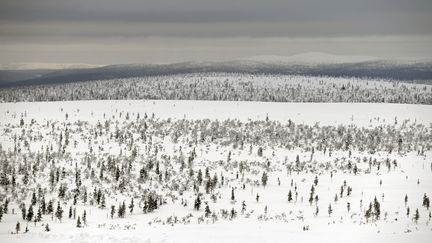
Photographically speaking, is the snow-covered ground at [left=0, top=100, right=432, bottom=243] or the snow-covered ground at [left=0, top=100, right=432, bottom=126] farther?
the snow-covered ground at [left=0, top=100, right=432, bottom=126]

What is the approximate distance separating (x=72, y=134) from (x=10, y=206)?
2504 centimetres

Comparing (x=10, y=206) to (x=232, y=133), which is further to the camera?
(x=232, y=133)

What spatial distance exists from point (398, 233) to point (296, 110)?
197 ft

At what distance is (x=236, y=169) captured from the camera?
49531mm

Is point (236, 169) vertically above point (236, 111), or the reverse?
point (236, 111)

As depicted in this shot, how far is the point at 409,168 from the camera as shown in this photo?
162 ft

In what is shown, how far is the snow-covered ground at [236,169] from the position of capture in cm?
2683

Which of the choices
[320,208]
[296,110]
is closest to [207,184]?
[320,208]

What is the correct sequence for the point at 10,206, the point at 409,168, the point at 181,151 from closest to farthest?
the point at 10,206
the point at 409,168
the point at 181,151

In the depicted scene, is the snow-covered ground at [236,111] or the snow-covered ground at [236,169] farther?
the snow-covered ground at [236,111]

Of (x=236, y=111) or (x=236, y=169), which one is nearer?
(x=236, y=169)

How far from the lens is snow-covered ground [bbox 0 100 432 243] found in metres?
26.8

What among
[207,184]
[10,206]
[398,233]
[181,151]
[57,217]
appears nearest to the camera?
[398,233]

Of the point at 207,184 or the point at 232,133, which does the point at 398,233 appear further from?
the point at 232,133
